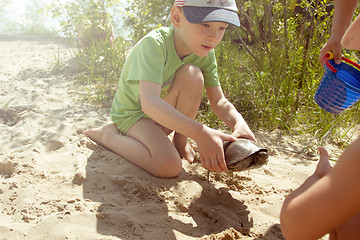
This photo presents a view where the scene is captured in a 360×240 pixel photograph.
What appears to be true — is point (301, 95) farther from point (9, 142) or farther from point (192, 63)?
point (9, 142)

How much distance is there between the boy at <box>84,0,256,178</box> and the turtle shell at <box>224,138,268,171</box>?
0.20 feet

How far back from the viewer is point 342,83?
2.17 metres

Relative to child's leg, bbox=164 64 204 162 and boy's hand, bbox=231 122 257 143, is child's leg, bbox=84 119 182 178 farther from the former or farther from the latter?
boy's hand, bbox=231 122 257 143

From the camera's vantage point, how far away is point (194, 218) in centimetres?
211

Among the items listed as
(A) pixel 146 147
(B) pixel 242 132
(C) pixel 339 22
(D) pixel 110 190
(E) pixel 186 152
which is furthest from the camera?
(E) pixel 186 152

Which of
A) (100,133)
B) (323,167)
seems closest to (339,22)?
(323,167)

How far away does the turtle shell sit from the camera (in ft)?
6.87

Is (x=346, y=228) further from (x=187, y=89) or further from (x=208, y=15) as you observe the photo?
(x=187, y=89)

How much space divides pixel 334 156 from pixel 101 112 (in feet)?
6.78

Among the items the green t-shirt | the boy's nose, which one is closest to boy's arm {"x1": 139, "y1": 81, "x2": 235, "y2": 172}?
the green t-shirt

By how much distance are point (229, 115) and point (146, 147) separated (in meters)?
0.62

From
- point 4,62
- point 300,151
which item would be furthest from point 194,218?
point 4,62

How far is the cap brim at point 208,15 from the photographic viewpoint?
7.28 ft

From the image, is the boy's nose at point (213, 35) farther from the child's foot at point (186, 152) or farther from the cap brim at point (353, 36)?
the cap brim at point (353, 36)
